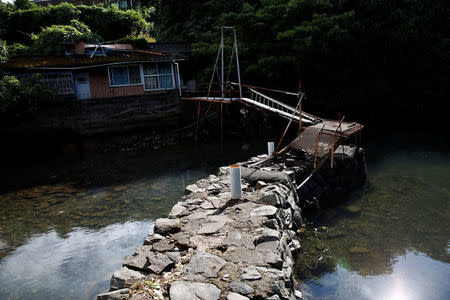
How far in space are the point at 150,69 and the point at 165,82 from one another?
1214mm

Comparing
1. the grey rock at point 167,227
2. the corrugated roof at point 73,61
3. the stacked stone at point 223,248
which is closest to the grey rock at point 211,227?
the stacked stone at point 223,248

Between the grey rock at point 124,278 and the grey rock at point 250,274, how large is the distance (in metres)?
1.29

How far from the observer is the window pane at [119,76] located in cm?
Result: 1877

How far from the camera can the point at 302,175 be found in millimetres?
8711

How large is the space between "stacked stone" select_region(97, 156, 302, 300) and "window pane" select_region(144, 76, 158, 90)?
13989 mm

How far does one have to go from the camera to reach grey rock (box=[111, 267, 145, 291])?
12.3 feet

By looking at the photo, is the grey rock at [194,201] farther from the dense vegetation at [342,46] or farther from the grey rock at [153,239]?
the dense vegetation at [342,46]

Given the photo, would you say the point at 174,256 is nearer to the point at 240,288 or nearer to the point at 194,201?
the point at 240,288

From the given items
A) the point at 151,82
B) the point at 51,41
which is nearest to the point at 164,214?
the point at 151,82

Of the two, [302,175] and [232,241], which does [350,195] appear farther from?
[232,241]

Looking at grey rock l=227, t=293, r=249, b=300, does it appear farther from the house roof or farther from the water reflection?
the house roof

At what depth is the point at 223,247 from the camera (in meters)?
4.57

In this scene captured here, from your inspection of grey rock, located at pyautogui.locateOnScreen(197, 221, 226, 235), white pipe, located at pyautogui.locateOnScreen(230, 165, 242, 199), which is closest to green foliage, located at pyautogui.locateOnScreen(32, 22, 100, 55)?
white pipe, located at pyautogui.locateOnScreen(230, 165, 242, 199)

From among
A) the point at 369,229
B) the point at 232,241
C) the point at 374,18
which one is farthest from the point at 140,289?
the point at 374,18
